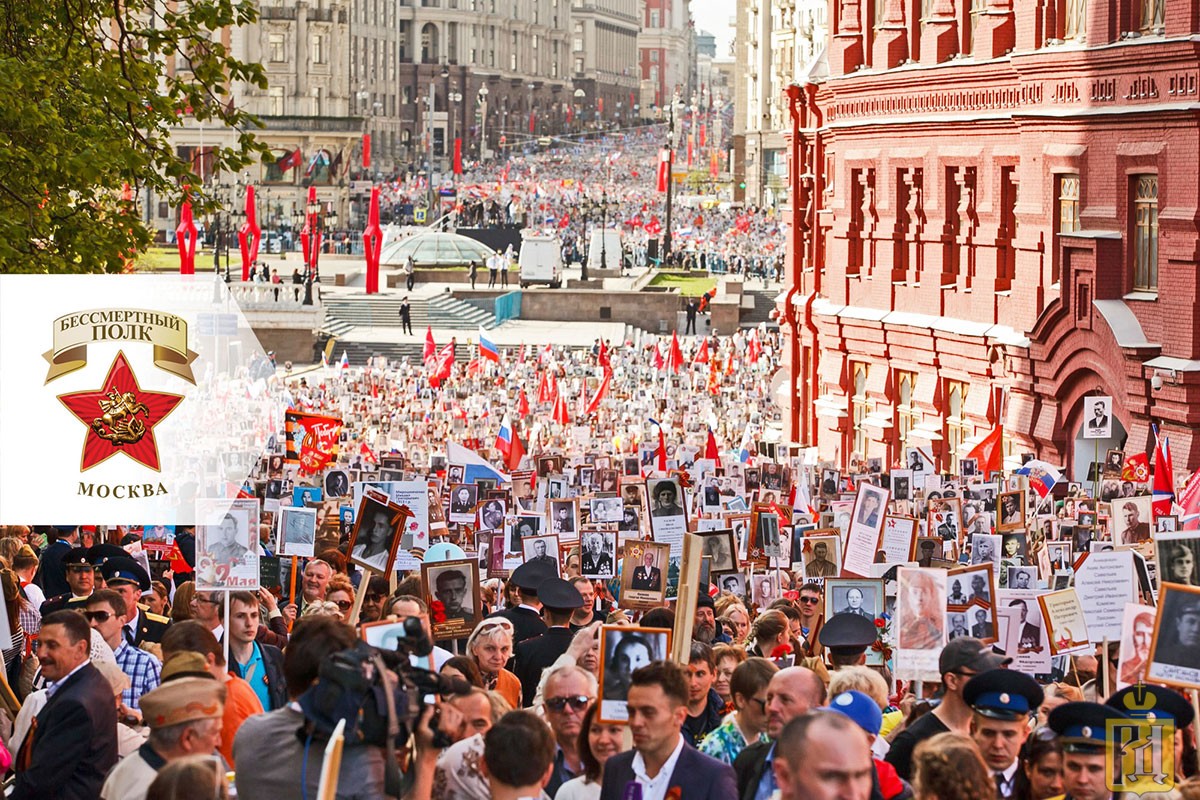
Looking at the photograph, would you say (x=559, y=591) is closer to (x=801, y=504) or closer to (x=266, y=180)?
(x=801, y=504)

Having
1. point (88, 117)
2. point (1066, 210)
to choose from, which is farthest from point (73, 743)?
point (1066, 210)

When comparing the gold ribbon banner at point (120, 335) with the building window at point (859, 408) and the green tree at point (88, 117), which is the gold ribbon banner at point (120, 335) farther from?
the building window at point (859, 408)

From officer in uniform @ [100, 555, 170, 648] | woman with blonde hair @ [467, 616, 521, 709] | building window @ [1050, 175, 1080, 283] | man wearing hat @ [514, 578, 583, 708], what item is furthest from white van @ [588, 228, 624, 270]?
woman with blonde hair @ [467, 616, 521, 709]

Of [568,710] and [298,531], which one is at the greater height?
[568,710]

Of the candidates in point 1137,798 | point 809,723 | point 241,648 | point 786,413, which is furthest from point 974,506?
point 786,413

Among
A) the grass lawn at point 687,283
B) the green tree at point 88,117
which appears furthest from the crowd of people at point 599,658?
the grass lawn at point 687,283

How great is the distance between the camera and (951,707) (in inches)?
377

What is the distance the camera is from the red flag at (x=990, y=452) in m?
33.3

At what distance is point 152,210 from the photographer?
449 ft

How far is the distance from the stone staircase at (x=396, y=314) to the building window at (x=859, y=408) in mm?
41338

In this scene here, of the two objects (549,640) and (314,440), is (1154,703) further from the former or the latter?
(314,440)

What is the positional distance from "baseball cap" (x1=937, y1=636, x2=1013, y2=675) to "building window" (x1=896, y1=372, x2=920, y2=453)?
29977mm

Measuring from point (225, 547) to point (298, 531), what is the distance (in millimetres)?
3470

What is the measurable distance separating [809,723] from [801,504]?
1688 cm
